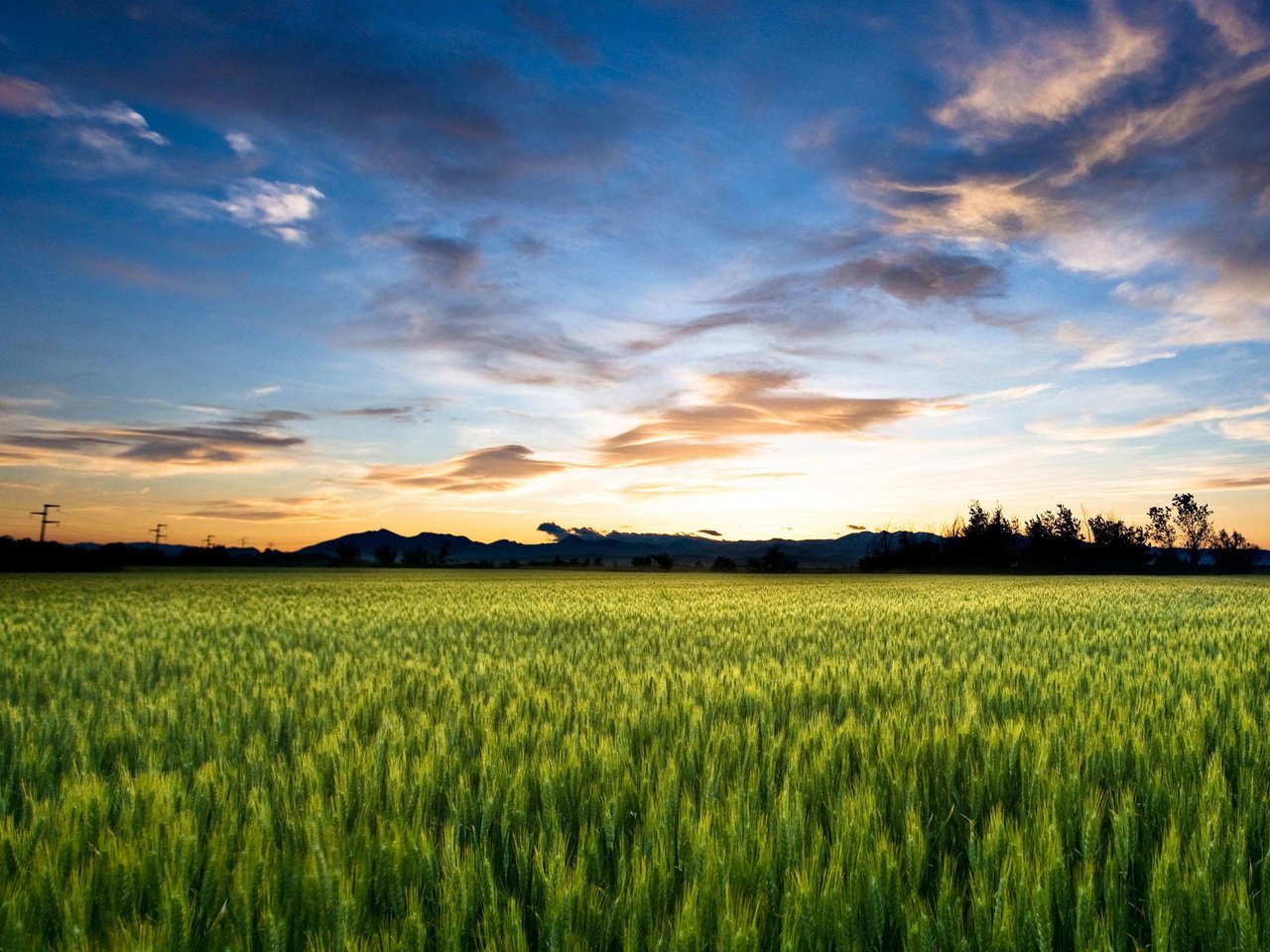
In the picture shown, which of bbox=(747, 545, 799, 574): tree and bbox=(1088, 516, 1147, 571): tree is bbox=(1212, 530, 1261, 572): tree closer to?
bbox=(1088, 516, 1147, 571): tree

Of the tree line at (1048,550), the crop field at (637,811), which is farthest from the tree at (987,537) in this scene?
the crop field at (637,811)

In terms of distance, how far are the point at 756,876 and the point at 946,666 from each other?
6097 mm

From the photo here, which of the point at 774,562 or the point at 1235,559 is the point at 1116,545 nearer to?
the point at 1235,559

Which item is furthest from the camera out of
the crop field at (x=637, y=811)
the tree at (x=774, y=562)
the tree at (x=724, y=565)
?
the tree at (x=724, y=565)

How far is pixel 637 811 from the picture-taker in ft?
9.56

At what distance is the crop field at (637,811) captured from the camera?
1905 millimetres

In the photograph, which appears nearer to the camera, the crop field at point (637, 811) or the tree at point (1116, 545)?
the crop field at point (637, 811)

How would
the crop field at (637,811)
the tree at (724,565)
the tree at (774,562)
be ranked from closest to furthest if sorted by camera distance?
the crop field at (637,811) < the tree at (774,562) < the tree at (724,565)

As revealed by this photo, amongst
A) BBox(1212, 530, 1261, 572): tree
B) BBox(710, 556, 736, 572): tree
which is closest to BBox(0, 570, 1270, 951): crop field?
BBox(710, 556, 736, 572): tree

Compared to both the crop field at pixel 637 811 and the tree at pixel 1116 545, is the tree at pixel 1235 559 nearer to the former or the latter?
the tree at pixel 1116 545

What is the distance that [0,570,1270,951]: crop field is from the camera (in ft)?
6.25

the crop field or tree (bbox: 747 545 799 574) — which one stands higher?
tree (bbox: 747 545 799 574)

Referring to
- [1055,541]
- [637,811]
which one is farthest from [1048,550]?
[637,811]

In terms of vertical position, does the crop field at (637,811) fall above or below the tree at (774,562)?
below
